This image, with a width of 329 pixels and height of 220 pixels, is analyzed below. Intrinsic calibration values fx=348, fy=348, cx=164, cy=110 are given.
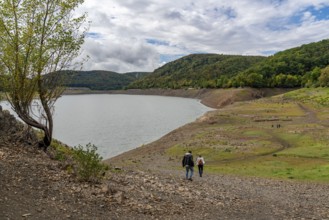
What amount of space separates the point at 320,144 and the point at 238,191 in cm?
3119

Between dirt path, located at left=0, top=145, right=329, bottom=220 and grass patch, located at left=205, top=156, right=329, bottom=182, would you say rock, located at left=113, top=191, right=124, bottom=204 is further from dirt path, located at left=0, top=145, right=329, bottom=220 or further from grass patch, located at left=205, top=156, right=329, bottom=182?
grass patch, located at left=205, top=156, right=329, bottom=182

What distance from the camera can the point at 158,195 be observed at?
65.7 feet

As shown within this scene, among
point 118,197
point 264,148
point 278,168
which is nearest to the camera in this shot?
point 118,197

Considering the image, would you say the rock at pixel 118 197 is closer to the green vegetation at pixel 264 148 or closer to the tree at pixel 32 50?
the tree at pixel 32 50

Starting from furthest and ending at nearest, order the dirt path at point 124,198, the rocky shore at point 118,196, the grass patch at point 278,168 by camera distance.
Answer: the grass patch at point 278,168 < the rocky shore at point 118,196 < the dirt path at point 124,198

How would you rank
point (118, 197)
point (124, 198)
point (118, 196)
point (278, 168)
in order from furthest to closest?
point (278, 168) < point (124, 198) < point (118, 196) < point (118, 197)

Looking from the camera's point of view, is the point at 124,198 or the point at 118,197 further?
the point at 124,198

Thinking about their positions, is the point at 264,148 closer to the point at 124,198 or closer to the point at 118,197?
the point at 124,198

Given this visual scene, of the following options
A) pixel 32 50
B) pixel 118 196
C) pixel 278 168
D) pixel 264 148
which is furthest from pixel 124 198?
pixel 264 148

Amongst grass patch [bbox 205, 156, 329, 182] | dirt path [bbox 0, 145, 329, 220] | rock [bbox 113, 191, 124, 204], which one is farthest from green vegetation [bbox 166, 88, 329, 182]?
rock [bbox 113, 191, 124, 204]

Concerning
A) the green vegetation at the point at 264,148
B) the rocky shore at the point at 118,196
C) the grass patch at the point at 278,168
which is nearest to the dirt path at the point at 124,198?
the rocky shore at the point at 118,196

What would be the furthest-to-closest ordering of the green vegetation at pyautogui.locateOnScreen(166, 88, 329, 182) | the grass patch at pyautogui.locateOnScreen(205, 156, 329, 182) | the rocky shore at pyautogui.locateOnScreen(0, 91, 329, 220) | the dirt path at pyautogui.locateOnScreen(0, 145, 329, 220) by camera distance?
the green vegetation at pyautogui.locateOnScreen(166, 88, 329, 182)
the grass patch at pyautogui.locateOnScreen(205, 156, 329, 182)
the rocky shore at pyautogui.locateOnScreen(0, 91, 329, 220)
the dirt path at pyautogui.locateOnScreen(0, 145, 329, 220)

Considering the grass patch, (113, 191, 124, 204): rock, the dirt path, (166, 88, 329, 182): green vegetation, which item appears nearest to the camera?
the dirt path

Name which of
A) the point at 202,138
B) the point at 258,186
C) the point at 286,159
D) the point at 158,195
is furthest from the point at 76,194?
the point at 202,138
